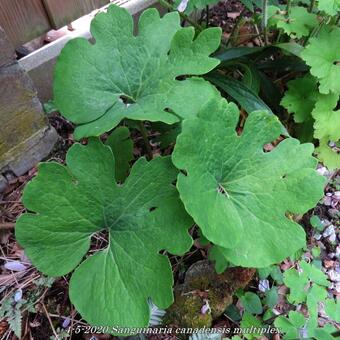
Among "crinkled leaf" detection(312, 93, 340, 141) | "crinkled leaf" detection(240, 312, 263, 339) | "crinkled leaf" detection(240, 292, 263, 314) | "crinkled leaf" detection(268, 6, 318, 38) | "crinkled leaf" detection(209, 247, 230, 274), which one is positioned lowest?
"crinkled leaf" detection(240, 312, 263, 339)

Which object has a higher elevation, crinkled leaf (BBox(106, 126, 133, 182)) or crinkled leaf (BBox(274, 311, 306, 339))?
crinkled leaf (BBox(106, 126, 133, 182))

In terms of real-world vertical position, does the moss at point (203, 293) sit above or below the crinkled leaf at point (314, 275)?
above

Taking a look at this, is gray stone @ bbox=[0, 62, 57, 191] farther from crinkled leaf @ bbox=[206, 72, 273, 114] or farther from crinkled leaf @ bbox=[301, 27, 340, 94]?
crinkled leaf @ bbox=[301, 27, 340, 94]

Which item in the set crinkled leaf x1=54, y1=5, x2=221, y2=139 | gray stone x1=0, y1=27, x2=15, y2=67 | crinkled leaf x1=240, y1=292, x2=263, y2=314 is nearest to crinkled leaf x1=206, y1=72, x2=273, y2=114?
crinkled leaf x1=54, y1=5, x2=221, y2=139

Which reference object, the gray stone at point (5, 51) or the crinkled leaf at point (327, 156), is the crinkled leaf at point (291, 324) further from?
the gray stone at point (5, 51)

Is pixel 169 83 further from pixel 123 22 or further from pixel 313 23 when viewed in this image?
pixel 313 23

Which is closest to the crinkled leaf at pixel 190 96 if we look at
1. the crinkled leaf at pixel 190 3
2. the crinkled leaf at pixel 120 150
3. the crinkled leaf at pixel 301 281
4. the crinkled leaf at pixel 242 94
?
the crinkled leaf at pixel 120 150

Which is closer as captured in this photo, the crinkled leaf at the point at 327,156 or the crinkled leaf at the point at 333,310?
the crinkled leaf at the point at 333,310

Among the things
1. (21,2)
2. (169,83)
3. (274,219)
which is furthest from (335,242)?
(21,2)
